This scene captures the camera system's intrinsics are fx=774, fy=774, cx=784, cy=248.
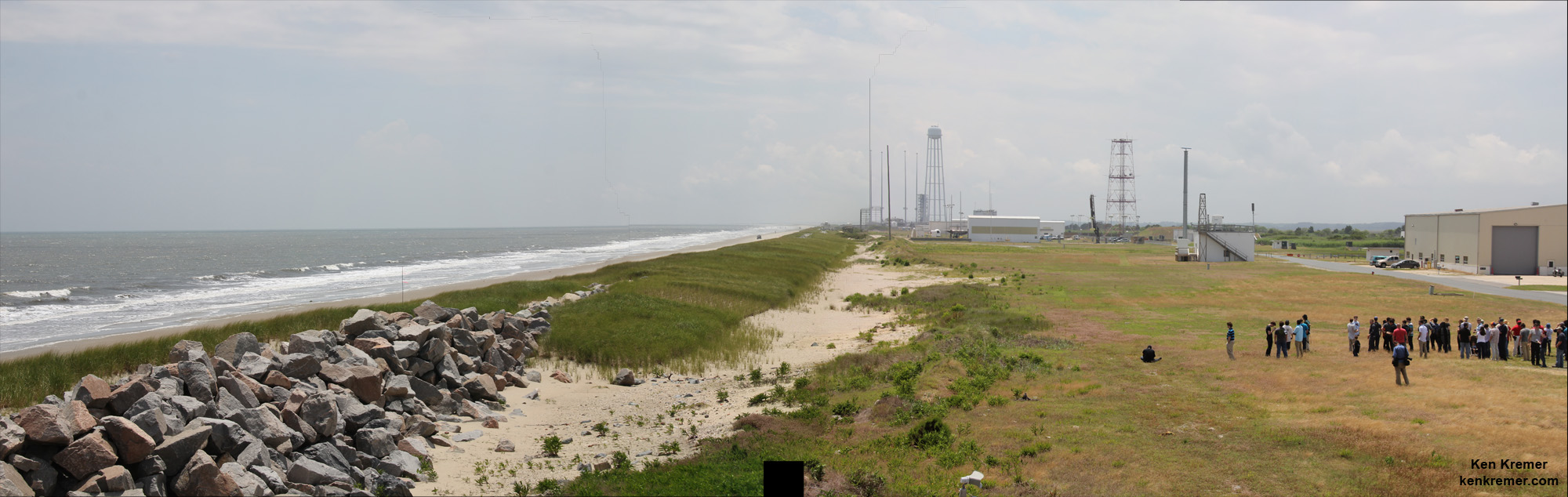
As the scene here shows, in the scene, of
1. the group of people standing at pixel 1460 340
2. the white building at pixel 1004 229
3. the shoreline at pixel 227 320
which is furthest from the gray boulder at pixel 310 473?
the white building at pixel 1004 229

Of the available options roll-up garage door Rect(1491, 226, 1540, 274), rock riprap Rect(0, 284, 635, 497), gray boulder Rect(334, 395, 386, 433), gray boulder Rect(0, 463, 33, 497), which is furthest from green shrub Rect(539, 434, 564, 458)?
roll-up garage door Rect(1491, 226, 1540, 274)

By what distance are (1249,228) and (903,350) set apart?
73312 mm

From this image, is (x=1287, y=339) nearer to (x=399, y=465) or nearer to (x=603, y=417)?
(x=603, y=417)

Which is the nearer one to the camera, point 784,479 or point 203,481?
point 784,479

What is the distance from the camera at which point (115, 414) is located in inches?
466

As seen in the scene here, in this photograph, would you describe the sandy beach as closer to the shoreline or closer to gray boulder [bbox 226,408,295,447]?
gray boulder [bbox 226,408,295,447]

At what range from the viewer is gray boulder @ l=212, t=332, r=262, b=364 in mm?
15414

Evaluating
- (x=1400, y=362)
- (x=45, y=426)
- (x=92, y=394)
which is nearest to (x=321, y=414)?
(x=92, y=394)

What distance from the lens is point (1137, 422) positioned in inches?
627

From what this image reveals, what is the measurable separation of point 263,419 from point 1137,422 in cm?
1607

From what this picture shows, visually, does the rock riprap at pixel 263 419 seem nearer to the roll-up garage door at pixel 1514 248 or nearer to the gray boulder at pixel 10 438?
the gray boulder at pixel 10 438

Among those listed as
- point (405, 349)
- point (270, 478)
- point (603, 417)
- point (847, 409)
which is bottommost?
point (603, 417)

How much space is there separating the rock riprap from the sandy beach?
48cm

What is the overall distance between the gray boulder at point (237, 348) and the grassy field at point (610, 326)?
390 centimetres
